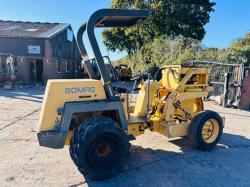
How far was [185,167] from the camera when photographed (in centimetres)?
457

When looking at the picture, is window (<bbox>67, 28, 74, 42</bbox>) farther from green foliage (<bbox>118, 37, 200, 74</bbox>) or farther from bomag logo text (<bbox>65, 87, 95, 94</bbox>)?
bomag logo text (<bbox>65, 87, 95, 94</bbox>)

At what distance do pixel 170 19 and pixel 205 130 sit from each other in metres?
21.3

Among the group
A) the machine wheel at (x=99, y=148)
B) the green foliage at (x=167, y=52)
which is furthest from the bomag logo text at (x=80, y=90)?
the green foliage at (x=167, y=52)

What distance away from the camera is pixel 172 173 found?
4309 mm

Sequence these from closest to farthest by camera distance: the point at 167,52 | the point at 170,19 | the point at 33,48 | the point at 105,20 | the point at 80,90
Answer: the point at 80,90 → the point at 105,20 → the point at 167,52 → the point at 33,48 → the point at 170,19

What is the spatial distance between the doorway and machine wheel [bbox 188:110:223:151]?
19.7 metres

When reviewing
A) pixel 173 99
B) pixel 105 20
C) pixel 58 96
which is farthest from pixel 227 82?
pixel 58 96

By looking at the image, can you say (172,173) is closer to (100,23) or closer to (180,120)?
(180,120)

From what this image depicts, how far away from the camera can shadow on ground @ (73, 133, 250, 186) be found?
4.02 m

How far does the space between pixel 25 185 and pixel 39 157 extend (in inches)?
44.0

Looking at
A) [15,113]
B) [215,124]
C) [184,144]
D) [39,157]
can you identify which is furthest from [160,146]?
[15,113]

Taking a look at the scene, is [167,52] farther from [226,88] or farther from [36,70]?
[36,70]

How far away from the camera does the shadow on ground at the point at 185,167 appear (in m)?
4.02

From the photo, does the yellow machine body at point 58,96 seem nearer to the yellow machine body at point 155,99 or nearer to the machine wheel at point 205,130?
the yellow machine body at point 155,99
